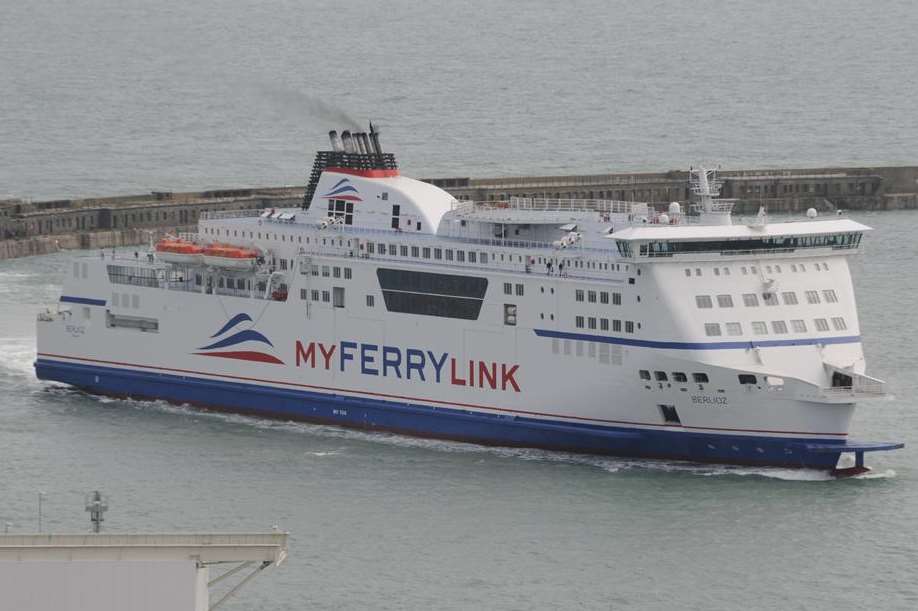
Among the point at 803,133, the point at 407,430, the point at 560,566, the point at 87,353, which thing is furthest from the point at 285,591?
the point at 803,133

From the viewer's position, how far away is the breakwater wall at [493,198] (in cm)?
8025

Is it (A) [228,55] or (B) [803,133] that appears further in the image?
(A) [228,55]

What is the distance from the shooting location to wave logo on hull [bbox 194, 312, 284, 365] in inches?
2172

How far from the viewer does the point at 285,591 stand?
40.2 m

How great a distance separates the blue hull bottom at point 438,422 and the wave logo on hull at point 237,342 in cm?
68

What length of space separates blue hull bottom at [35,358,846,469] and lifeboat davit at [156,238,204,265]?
2.96 metres

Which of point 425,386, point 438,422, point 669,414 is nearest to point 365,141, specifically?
point 425,386

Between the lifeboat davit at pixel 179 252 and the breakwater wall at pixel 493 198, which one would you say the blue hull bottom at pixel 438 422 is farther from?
the breakwater wall at pixel 493 198

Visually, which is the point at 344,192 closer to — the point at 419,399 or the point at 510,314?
the point at 419,399

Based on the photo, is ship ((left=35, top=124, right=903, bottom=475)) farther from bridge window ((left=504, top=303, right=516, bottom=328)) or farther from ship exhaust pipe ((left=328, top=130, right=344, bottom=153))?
ship exhaust pipe ((left=328, top=130, right=344, bottom=153))

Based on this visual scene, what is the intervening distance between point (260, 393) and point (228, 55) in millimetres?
115960

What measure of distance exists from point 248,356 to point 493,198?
33.1 meters

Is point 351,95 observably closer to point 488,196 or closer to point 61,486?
point 488,196

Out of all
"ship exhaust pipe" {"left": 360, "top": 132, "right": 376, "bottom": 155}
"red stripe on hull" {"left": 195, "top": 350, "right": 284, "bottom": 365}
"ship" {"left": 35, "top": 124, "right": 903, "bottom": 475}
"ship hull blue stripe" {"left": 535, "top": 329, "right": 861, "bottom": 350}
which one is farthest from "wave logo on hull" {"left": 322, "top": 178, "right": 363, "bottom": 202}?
"ship hull blue stripe" {"left": 535, "top": 329, "right": 861, "bottom": 350}
